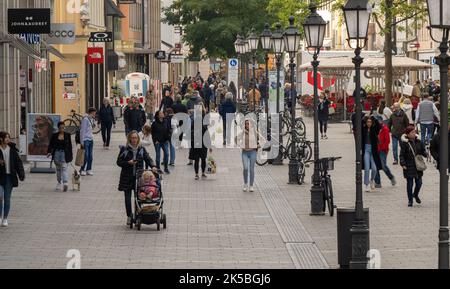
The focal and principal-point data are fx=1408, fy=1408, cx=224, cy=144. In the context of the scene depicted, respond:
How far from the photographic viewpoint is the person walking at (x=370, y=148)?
29516mm

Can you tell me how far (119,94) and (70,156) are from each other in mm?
38480

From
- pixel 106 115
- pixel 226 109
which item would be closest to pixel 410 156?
pixel 106 115

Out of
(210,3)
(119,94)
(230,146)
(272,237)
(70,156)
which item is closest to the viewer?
(272,237)

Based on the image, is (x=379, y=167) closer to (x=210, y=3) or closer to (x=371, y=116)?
(x=371, y=116)

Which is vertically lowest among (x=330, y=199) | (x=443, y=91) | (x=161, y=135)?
(x=330, y=199)

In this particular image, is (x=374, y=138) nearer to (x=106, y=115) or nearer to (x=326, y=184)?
(x=326, y=184)

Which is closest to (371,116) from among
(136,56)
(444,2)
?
(444,2)

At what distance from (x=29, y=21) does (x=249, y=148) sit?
26.6 ft

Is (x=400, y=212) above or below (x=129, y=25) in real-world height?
below

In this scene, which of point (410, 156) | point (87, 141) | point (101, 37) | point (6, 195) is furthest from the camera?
point (101, 37)

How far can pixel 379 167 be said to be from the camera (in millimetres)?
30062

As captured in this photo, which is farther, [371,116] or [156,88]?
[156,88]

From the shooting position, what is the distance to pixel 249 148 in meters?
30.0

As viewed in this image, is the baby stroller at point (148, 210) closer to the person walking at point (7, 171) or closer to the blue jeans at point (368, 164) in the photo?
the person walking at point (7, 171)
